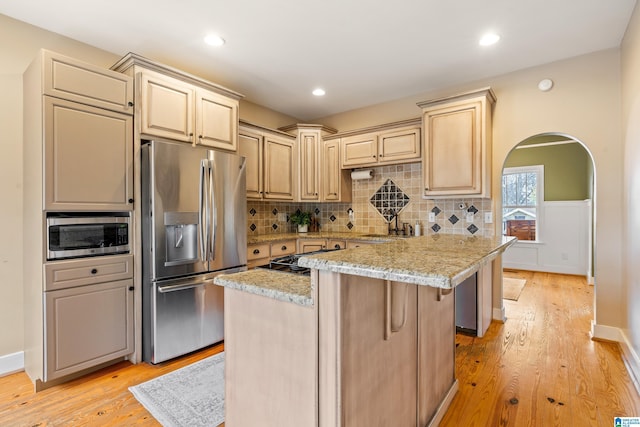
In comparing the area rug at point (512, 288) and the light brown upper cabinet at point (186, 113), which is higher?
the light brown upper cabinet at point (186, 113)

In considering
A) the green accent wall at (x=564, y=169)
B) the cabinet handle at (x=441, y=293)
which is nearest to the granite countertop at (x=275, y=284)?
the cabinet handle at (x=441, y=293)

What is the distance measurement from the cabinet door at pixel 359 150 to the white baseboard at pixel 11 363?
3.61m

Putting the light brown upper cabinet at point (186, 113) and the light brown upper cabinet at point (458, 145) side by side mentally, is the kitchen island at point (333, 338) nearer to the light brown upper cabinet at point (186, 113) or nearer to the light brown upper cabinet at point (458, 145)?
the light brown upper cabinet at point (186, 113)

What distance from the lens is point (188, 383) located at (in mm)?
2213

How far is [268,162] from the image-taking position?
3.88 meters

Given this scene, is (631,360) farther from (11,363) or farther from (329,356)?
(11,363)

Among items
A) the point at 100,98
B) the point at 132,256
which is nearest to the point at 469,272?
the point at 132,256

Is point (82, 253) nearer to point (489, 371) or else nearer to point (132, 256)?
point (132, 256)

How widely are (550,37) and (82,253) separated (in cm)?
408

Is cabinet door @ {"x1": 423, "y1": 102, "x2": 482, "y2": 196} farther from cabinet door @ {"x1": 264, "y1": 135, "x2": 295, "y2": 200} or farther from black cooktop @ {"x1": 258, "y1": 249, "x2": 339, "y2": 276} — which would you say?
black cooktop @ {"x1": 258, "y1": 249, "x2": 339, "y2": 276}

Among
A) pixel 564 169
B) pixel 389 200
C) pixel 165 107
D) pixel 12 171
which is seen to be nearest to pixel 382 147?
pixel 389 200

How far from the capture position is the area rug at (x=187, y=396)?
6.03 feet

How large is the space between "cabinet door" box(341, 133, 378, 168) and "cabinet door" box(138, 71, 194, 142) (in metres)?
2.02

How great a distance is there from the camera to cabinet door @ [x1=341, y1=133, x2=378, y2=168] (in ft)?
13.0
